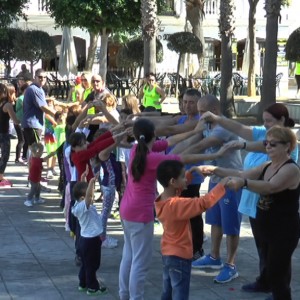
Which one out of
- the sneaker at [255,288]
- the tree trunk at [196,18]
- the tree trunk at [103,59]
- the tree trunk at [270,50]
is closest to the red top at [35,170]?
the sneaker at [255,288]

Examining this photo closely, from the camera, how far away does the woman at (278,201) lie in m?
5.78

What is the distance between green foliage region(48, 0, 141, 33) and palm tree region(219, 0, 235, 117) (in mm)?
4405

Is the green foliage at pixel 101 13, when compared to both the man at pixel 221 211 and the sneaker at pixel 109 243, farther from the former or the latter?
the man at pixel 221 211

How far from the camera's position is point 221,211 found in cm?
746

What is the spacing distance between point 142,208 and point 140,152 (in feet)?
1.50

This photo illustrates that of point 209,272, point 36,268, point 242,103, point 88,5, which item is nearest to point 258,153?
point 209,272

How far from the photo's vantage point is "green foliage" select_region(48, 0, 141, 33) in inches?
1058

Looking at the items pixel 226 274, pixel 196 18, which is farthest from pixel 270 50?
pixel 226 274

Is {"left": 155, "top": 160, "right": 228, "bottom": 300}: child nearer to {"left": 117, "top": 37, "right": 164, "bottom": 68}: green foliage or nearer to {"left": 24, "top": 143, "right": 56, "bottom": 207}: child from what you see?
{"left": 24, "top": 143, "right": 56, "bottom": 207}: child

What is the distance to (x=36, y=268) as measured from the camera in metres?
7.98

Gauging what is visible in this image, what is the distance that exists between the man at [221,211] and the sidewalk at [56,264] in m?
0.16

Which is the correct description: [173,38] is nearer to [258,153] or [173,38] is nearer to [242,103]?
[242,103]

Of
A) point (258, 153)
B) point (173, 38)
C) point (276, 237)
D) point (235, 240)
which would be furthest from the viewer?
point (173, 38)

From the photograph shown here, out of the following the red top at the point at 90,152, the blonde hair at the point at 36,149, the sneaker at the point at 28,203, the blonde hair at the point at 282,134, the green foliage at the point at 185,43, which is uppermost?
the green foliage at the point at 185,43
